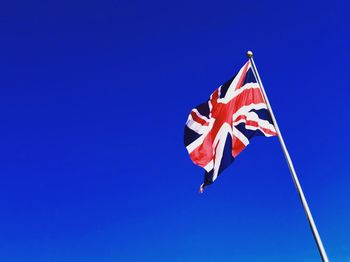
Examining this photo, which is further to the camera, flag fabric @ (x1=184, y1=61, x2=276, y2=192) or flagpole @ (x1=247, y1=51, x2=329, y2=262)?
flag fabric @ (x1=184, y1=61, x2=276, y2=192)

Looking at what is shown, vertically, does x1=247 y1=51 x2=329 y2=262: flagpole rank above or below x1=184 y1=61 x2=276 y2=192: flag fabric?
below

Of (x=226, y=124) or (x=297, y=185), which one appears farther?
(x=226, y=124)

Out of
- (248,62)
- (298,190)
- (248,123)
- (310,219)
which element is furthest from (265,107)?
(310,219)

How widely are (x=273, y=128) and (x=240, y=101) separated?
1639mm

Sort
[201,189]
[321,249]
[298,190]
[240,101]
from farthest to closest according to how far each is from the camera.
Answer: [240,101] < [201,189] < [298,190] < [321,249]

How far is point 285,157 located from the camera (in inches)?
510

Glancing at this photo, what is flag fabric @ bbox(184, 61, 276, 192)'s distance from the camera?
14.5m

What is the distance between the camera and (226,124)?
1501 centimetres

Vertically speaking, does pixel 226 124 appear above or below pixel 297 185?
above

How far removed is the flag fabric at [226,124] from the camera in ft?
47.6

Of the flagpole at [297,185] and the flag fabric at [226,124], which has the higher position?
the flag fabric at [226,124]

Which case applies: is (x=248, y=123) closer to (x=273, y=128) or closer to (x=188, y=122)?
(x=273, y=128)

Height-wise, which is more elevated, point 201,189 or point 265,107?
point 265,107

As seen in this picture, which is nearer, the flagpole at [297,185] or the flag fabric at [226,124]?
the flagpole at [297,185]
